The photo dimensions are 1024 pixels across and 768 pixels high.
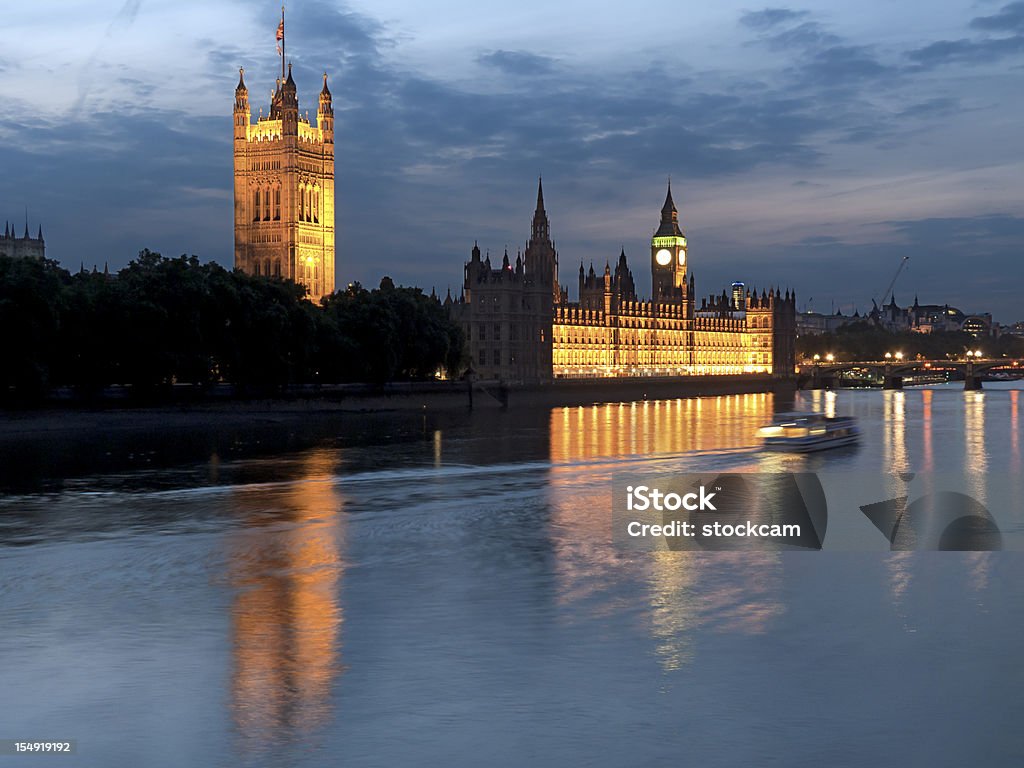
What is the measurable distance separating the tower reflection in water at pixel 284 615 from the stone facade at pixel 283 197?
12957cm

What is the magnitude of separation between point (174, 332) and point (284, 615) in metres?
58.7

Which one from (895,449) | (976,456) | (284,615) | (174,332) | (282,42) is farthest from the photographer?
(282,42)

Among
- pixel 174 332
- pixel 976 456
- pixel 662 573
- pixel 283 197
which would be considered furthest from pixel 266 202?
pixel 662 573

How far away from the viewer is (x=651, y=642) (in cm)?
2059

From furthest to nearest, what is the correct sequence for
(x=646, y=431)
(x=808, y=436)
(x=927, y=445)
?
(x=646, y=431), (x=927, y=445), (x=808, y=436)

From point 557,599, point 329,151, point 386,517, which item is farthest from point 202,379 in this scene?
point 329,151

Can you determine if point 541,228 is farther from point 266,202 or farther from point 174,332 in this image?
point 174,332

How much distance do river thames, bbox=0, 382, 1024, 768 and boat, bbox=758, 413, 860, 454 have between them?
2072 centimetres

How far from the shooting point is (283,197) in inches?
6560

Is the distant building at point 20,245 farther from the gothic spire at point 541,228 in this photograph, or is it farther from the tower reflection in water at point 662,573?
the tower reflection in water at point 662,573

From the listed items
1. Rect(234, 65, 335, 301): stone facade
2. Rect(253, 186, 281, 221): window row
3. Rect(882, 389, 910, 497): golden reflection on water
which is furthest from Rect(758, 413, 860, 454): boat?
Rect(253, 186, 281, 221): window row

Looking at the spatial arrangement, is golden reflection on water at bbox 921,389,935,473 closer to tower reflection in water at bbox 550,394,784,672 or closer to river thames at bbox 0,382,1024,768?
tower reflection in water at bbox 550,394,784,672

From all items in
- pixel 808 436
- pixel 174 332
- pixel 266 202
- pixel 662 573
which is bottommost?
pixel 662 573

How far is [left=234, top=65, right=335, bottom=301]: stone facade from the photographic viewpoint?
545ft
